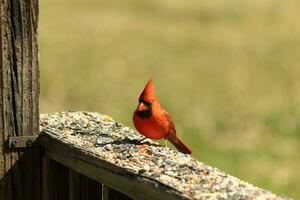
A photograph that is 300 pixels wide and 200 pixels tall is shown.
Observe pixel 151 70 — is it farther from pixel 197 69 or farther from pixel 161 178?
pixel 161 178

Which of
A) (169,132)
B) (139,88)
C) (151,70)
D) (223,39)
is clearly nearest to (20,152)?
(169,132)

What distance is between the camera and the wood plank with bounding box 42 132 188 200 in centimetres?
227

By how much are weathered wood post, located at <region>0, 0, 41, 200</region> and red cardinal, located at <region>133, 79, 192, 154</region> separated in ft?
1.40

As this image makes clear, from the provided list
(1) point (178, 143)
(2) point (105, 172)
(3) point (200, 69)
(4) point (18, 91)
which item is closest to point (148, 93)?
(1) point (178, 143)

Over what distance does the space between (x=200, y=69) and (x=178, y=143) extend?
9.96m

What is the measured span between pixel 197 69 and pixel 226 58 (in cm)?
103

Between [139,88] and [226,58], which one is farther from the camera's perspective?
[226,58]

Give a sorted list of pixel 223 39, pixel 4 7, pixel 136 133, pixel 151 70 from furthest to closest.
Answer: pixel 223 39
pixel 151 70
pixel 136 133
pixel 4 7

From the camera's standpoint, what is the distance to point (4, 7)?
2859mm

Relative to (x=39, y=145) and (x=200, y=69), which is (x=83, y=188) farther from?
(x=200, y=69)

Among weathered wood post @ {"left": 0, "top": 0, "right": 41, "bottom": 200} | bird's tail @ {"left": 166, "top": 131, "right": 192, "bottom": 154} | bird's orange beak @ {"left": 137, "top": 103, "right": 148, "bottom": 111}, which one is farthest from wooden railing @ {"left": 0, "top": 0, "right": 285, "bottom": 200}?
bird's tail @ {"left": 166, "top": 131, "right": 192, "bottom": 154}

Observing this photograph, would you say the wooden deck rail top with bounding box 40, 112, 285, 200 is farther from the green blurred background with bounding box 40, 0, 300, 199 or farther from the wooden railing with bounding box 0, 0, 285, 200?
the green blurred background with bounding box 40, 0, 300, 199

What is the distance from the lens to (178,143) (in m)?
3.47

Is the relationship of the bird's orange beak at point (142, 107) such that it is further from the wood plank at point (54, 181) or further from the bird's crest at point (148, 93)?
the wood plank at point (54, 181)
